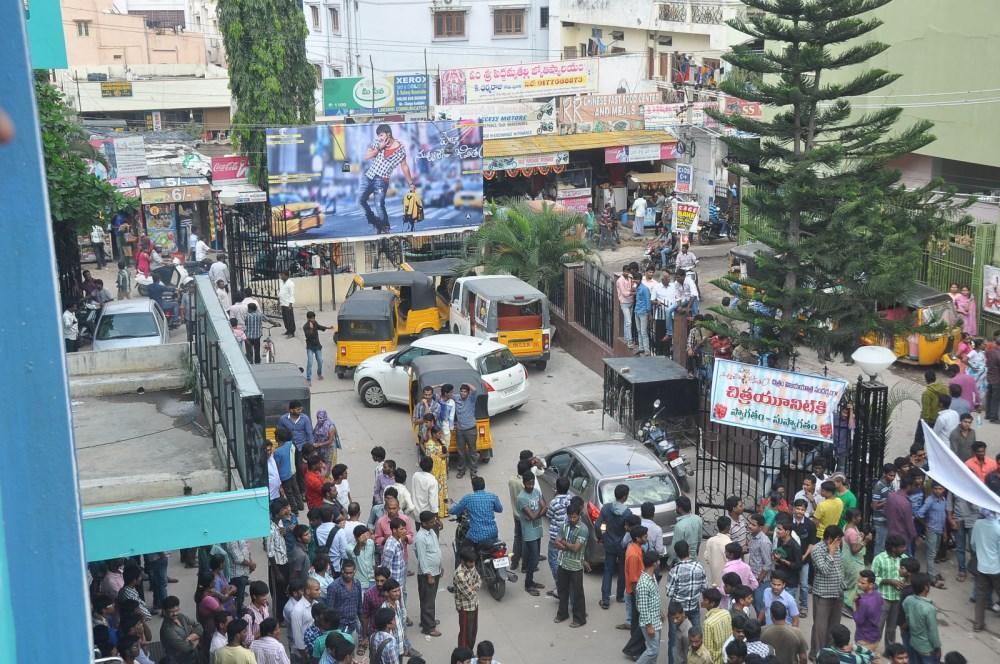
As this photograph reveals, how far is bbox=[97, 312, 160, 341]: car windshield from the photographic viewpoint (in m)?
20.8

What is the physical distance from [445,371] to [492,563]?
183 inches

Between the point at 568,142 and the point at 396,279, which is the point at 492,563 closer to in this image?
the point at 396,279

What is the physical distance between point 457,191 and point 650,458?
595 inches

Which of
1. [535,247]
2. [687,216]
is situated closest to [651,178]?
[687,216]

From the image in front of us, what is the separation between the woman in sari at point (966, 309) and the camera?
19688 mm

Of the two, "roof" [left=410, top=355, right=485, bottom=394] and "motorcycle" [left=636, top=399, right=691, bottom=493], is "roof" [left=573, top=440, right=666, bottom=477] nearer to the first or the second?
"motorcycle" [left=636, top=399, right=691, bottom=493]

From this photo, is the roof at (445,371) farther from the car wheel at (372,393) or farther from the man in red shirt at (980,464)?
the man in red shirt at (980,464)

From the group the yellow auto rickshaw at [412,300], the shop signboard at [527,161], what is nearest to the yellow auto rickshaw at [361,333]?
the yellow auto rickshaw at [412,300]

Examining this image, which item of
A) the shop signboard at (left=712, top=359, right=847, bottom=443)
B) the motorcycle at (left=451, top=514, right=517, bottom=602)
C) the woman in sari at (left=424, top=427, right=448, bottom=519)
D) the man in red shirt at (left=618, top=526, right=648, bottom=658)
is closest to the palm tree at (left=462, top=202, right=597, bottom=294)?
the woman in sari at (left=424, top=427, right=448, bottom=519)

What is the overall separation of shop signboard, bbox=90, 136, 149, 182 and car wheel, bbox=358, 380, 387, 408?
13963mm

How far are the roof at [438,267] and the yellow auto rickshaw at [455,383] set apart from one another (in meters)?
7.02

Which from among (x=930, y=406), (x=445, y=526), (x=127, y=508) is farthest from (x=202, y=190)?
(x=127, y=508)

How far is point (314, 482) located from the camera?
13.3 meters

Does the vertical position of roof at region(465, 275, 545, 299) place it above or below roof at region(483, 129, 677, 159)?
below
